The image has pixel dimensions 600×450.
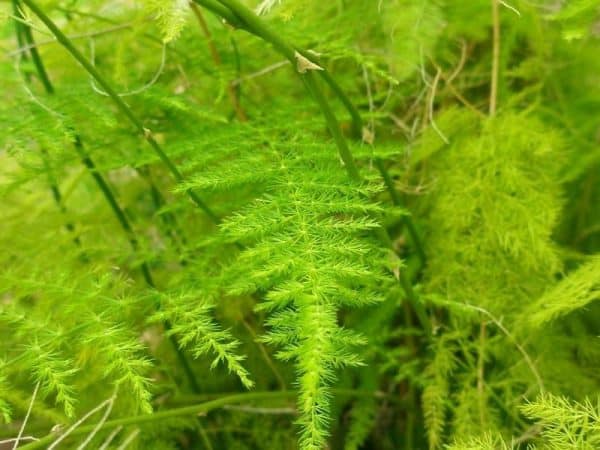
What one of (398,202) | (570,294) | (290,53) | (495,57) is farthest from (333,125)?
(495,57)

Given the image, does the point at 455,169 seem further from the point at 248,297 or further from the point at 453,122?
the point at 248,297

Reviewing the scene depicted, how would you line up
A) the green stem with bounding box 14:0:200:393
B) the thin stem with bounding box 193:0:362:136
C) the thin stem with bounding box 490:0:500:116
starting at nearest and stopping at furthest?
→ the thin stem with bounding box 193:0:362:136
the green stem with bounding box 14:0:200:393
the thin stem with bounding box 490:0:500:116

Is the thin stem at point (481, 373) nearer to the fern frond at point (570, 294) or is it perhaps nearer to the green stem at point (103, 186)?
the fern frond at point (570, 294)

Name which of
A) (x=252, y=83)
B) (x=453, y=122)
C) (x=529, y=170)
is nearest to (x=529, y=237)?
(x=529, y=170)

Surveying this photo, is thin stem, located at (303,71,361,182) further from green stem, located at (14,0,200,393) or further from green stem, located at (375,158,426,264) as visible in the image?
green stem, located at (14,0,200,393)

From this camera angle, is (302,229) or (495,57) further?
(495,57)

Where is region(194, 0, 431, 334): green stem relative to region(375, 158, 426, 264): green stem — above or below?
above

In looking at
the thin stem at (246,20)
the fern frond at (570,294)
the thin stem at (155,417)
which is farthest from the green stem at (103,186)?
the fern frond at (570,294)

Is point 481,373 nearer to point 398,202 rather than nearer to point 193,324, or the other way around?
point 398,202

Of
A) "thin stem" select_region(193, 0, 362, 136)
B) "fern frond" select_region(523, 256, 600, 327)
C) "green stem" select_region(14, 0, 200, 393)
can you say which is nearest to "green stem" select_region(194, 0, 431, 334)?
"thin stem" select_region(193, 0, 362, 136)
